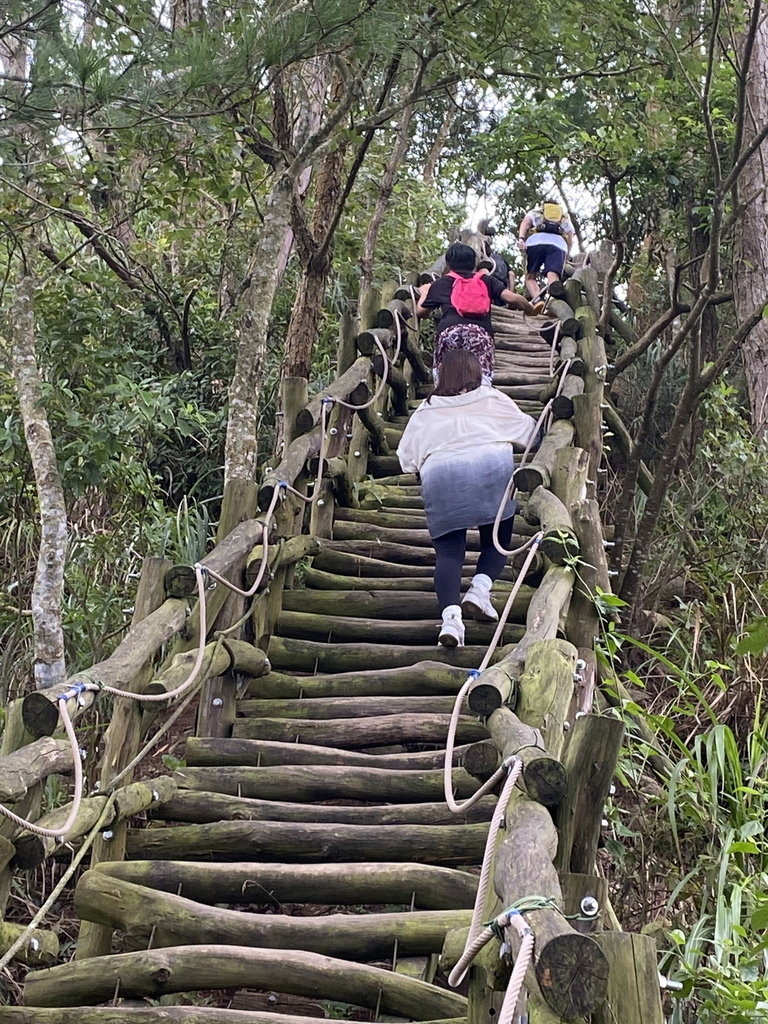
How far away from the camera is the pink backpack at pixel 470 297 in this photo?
668 centimetres

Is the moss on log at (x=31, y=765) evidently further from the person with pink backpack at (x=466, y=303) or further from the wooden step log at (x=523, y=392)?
the wooden step log at (x=523, y=392)

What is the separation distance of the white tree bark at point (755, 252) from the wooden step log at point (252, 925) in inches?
215

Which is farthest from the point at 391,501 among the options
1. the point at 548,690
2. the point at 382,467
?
the point at 548,690

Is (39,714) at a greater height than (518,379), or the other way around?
(518,379)

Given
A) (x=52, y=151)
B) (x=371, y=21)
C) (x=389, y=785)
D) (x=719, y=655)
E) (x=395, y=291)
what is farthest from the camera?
(x=395, y=291)

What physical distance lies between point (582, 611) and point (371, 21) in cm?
261

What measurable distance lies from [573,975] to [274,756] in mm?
2611

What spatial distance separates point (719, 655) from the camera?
646cm

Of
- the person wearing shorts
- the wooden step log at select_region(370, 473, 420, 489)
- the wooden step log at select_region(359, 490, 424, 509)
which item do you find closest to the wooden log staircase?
the wooden step log at select_region(359, 490, 424, 509)

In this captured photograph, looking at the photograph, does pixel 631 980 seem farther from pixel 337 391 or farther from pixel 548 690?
pixel 337 391

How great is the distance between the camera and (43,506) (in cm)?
489

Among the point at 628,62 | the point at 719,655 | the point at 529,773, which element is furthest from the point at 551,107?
the point at 529,773

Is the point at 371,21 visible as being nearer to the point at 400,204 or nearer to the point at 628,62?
the point at 628,62

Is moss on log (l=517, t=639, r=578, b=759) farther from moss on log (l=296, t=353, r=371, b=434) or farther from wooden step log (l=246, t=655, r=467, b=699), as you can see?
moss on log (l=296, t=353, r=371, b=434)
